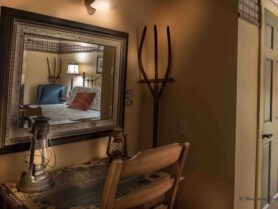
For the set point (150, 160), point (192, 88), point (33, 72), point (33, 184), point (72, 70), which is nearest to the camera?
point (150, 160)

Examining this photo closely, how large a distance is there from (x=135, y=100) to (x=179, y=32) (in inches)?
26.5

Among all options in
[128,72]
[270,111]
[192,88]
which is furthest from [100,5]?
[270,111]

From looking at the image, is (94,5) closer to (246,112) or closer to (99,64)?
(99,64)

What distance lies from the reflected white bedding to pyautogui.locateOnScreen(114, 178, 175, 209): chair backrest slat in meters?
0.79

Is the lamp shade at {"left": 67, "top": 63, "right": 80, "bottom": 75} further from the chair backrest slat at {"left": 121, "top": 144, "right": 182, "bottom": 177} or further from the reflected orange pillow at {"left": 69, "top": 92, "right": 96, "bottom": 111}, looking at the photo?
the chair backrest slat at {"left": 121, "top": 144, "right": 182, "bottom": 177}

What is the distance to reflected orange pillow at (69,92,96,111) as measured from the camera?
1.71 meters

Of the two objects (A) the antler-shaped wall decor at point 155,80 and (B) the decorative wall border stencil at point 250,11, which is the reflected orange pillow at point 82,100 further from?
(B) the decorative wall border stencil at point 250,11

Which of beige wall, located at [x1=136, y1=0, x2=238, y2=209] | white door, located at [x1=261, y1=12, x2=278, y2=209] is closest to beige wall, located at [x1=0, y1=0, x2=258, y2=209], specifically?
beige wall, located at [x1=136, y1=0, x2=238, y2=209]

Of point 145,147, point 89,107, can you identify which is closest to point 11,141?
point 89,107

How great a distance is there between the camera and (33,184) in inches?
51.1

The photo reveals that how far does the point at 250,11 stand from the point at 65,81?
56.5 inches

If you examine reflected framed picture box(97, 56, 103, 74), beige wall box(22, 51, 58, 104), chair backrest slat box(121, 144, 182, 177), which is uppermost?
reflected framed picture box(97, 56, 103, 74)

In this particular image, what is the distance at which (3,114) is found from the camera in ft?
4.41

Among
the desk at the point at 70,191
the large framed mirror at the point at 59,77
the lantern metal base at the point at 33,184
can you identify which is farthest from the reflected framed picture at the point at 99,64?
the lantern metal base at the point at 33,184
